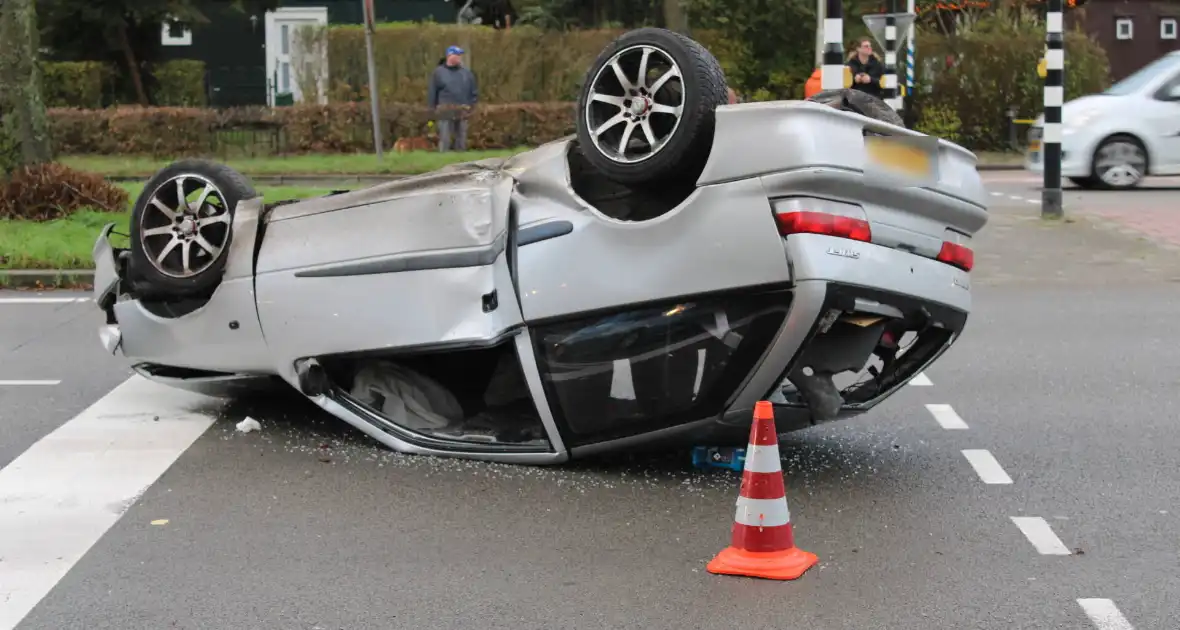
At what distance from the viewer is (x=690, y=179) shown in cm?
603

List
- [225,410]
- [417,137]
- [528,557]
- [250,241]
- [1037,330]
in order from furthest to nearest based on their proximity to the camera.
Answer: [417,137]
[1037,330]
[225,410]
[250,241]
[528,557]

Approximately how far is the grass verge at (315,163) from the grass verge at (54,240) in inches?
239

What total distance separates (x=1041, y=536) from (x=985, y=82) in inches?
883

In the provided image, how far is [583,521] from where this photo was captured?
579cm

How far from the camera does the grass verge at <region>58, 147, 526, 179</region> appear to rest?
2180 cm

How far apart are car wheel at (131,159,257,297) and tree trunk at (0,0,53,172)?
9.23 m

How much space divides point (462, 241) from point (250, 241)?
1133mm

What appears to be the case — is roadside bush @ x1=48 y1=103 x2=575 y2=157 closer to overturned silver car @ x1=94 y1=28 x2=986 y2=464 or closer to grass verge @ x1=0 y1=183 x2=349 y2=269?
grass verge @ x1=0 y1=183 x2=349 y2=269

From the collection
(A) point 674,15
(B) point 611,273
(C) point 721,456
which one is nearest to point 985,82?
(A) point 674,15

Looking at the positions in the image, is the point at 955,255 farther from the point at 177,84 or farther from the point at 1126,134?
the point at 177,84

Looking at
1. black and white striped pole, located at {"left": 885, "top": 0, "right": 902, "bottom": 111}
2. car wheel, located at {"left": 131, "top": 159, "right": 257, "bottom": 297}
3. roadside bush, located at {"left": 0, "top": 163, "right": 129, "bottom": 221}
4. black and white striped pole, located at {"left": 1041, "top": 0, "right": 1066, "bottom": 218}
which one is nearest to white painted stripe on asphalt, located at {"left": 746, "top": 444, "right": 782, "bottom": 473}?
car wheel, located at {"left": 131, "top": 159, "right": 257, "bottom": 297}

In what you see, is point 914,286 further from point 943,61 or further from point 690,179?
point 943,61

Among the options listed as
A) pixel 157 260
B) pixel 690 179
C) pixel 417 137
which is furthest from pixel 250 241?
pixel 417 137

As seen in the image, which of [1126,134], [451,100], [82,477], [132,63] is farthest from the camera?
[132,63]
